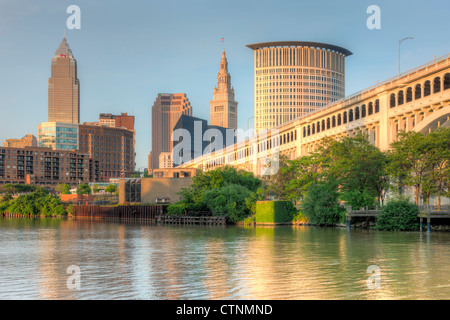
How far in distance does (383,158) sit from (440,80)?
1273 cm

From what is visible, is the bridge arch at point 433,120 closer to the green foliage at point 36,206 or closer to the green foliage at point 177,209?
the green foliage at point 177,209

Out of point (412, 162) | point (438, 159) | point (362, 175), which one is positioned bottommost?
point (362, 175)

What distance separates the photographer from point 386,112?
81938 mm

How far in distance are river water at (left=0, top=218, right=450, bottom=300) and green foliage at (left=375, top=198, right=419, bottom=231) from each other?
1288 cm

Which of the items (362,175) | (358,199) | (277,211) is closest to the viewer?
(358,199)

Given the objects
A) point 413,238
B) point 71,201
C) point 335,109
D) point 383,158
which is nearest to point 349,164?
point 383,158

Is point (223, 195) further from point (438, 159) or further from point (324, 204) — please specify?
point (438, 159)

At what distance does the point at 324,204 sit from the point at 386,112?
1778 centimetres

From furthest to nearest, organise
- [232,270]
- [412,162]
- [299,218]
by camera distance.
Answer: [299,218]
[412,162]
[232,270]

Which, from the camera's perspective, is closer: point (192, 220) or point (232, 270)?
point (232, 270)
